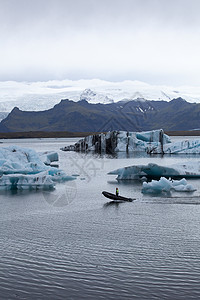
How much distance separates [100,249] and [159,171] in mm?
19901

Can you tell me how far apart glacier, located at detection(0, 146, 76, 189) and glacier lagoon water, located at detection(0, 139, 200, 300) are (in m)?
4.84

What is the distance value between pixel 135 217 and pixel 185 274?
8097 millimetres

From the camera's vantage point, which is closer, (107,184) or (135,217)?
(135,217)

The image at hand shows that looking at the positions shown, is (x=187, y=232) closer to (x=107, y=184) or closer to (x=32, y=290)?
(x=32, y=290)

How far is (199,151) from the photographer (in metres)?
64.8

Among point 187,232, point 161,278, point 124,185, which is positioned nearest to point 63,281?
point 161,278

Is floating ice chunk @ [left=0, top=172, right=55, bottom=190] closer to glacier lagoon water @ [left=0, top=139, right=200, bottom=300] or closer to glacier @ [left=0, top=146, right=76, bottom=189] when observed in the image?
glacier @ [left=0, top=146, right=76, bottom=189]

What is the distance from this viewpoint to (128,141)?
69.2 metres

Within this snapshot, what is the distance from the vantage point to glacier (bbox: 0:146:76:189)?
29.8m

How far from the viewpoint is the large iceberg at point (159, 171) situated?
109 ft

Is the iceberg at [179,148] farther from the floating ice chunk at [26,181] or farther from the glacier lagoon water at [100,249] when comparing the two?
the glacier lagoon water at [100,249]

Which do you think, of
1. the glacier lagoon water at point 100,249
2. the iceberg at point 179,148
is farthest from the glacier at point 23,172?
the iceberg at point 179,148

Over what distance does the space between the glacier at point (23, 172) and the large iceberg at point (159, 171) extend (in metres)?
4.64

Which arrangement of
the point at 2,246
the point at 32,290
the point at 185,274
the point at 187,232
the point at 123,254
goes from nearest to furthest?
the point at 32,290
the point at 185,274
the point at 123,254
the point at 2,246
the point at 187,232
